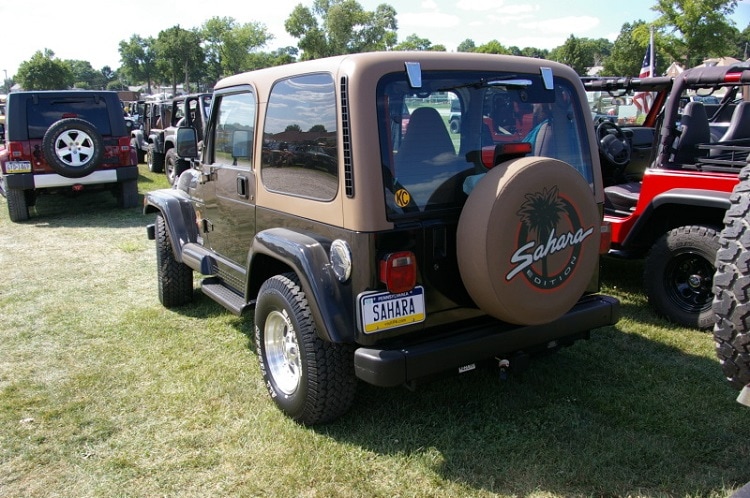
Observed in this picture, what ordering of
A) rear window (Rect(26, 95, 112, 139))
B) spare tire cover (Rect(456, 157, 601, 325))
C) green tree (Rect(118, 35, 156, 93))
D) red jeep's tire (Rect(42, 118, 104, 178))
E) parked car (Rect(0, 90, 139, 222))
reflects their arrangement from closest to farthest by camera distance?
spare tire cover (Rect(456, 157, 601, 325)) → red jeep's tire (Rect(42, 118, 104, 178)) → parked car (Rect(0, 90, 139, 222)) → rear window (Rect(26, 95, 112, 139)) → green tree (Rect(118, 35, 156, 93))

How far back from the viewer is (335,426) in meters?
3.24

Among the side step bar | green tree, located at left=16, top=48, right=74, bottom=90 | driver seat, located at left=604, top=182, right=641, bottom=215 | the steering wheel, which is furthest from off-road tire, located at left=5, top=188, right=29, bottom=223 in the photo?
green tree, located at left=16, top=48, right=74, bottom=90

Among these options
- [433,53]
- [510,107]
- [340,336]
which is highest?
[433,53]

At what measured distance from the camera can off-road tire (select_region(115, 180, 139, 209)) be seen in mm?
10312

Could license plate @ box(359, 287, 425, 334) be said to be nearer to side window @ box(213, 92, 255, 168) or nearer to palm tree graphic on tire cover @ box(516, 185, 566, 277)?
palm tree graphic on tire cover @ box(516, 185, 566, 277)

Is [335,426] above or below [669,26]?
below

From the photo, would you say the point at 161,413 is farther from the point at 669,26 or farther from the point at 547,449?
the point at 669,26

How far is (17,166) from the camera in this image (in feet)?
30.0

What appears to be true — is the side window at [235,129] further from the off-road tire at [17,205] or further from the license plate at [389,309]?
the off-road tire at [17,205]

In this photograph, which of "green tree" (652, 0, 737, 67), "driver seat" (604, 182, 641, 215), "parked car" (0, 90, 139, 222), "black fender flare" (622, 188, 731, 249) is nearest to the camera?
"black fender flare" (622, 188, 731, 249)

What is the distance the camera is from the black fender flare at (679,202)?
4.23 meters

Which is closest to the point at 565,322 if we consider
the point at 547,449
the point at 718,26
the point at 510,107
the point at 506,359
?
the point at 506,359

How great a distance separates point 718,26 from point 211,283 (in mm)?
36949

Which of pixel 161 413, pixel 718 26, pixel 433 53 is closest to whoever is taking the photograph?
pixel 433 53
